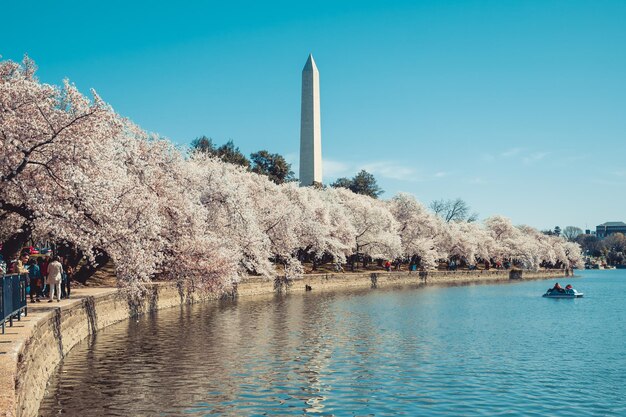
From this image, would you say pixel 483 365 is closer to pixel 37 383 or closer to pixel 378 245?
pixel 37 383

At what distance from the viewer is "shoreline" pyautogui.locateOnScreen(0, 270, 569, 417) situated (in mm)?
14789

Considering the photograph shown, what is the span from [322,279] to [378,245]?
22.8 m

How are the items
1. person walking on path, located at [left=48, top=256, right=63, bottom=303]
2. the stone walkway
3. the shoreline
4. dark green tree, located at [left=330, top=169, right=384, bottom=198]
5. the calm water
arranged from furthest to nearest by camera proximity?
1. dark green tree, located at [left=330, top=169, right=384, bottom=198]
2. person walking on path, located at [left=48, top=256, right=63, bottom=303]
3. the calm water
4. the shoreline
5. the stone walkway

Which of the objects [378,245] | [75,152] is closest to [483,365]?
[75,152]

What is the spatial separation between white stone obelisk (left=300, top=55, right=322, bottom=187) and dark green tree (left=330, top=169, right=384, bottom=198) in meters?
38.4

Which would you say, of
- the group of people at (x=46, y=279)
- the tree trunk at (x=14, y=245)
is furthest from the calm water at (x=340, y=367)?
the tree trunk at (x=14, y=245)

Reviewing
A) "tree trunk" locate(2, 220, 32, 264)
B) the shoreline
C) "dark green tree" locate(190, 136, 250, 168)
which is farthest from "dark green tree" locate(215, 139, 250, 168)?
"tree trunk" locate(2, 220, 32, 264)

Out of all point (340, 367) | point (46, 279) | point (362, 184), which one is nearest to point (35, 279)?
point (46, 279)

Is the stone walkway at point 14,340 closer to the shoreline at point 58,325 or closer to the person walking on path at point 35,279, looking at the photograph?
the shoreline at point 58,325

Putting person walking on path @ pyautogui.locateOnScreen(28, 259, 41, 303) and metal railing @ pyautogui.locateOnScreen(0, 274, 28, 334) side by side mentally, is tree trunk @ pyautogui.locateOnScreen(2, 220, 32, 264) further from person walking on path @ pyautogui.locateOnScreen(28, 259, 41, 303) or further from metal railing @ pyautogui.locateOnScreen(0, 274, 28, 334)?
metal railing @ pyautogui.locateOnScreen(0, 274, 28, 334)

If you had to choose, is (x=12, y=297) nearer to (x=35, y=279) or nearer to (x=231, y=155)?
(x=35, y=279)

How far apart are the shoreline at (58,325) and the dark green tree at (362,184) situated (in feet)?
Answer: 235

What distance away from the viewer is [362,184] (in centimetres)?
13675

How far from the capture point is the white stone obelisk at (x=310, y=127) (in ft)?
308
